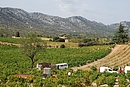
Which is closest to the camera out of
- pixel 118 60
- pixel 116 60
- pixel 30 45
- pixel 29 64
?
pixel 30 45

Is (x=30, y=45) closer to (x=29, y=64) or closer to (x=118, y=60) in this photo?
(x=29, y=64)

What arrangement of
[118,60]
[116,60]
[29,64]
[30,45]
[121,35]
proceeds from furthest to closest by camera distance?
[121,35] < [116,60] < [118,60] < [29,64] < [30,45]

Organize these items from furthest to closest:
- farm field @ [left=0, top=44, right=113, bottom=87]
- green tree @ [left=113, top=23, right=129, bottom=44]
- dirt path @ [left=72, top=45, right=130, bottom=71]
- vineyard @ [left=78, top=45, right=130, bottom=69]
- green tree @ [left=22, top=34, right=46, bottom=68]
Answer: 1. green tree @ [left=113, top=23, right=129, bottom=44]
2. vineyard @ [left=78, top=45, right=130, bottom=69]
3. dirt path @ [left=72, top=45, right=130, bottom=71]
4. green tree @ [left=22, top=34, right=46, bottom=68]
5. farm field @ [left=0, top=44, right=113, bottom=87]

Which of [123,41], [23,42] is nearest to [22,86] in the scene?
[23,42]

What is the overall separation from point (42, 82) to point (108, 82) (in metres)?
6.37

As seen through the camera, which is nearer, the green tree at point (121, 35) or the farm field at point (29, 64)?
the farm field at point (29, 64)

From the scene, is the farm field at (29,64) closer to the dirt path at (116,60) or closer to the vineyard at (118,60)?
the dirt path at (116,60)

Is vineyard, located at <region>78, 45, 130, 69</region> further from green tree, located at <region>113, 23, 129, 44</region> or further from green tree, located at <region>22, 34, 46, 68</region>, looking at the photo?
green tree, located at <region>22, 34, 46, 68</region>

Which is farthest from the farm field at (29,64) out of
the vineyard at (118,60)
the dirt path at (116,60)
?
the vineyard at (118,60)

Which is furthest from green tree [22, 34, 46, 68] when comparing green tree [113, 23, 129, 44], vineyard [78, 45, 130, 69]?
green tree [113, 23, 129, 44]

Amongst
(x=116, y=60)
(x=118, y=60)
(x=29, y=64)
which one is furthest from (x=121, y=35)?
(x=29, y=64)

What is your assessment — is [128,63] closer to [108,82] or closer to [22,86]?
[108,82]

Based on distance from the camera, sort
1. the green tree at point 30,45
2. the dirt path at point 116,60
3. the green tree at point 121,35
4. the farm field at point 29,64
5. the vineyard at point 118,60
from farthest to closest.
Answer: the green tree at point 121,35
the vineyard at point 118,60
the dirt path at point 116,60
the green tree at point 30,45
the farm field at point 29,64

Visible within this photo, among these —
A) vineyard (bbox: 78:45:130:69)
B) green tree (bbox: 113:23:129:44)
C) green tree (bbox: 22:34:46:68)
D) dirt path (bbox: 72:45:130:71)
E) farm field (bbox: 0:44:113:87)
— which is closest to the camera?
farm field (bbox: 0:44:113:87)
